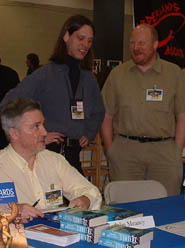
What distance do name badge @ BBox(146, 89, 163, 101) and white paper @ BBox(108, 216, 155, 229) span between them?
181cm

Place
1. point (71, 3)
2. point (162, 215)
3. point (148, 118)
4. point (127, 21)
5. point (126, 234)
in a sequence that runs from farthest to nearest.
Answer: point (127, 21), point (71, 3), point (148, 118), point (162, 215), point (126, 234)

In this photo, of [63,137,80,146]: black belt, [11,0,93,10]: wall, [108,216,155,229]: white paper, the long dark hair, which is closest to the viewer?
[108,216,155,229]: white paper

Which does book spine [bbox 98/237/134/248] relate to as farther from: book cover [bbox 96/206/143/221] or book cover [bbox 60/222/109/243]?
book cover [bbox 96/206/143/221]

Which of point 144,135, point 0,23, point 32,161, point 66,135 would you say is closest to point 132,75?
point 144,135

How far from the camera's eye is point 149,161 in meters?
3.89

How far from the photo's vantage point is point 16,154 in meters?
2.65

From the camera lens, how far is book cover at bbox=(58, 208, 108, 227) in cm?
192

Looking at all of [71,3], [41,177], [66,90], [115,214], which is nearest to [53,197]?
[41,177]

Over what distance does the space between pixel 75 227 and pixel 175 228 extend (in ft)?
1.78

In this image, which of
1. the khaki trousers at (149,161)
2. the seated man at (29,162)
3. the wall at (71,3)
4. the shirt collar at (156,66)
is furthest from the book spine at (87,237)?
the wall at (71,3)

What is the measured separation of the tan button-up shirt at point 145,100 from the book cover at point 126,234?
2023mm

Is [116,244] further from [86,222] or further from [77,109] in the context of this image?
[77,109]

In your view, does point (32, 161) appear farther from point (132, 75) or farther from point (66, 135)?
point (132, 75)

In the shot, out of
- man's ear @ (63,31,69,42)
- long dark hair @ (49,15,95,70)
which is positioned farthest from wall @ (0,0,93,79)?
man's ear @ (63,31,69,42)
